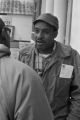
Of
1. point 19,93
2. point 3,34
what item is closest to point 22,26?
point 3,34

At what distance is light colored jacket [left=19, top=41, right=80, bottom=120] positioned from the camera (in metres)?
2.47

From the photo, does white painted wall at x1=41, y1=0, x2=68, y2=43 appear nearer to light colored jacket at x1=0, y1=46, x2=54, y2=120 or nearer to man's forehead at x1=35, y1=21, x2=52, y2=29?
man's forehead at x1=35, y1=21, x2=52, y2=29

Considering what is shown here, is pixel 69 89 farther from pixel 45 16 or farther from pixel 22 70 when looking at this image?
pixel 22 70

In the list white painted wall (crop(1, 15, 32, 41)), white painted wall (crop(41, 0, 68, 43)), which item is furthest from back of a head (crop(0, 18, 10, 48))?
white painted wall (crop(1, 15, 32, 41))

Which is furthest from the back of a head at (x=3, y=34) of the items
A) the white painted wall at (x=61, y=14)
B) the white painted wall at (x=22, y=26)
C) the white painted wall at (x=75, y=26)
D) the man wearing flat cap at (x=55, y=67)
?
the white painted wall at (x=22, y=26)

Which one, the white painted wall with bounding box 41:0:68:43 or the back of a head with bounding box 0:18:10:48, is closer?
the back of a head with bounding box 0:18:10:48

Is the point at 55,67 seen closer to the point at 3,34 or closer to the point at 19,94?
the point at 3,34

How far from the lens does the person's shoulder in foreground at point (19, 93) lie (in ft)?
4.31

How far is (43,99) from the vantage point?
1.41 metres

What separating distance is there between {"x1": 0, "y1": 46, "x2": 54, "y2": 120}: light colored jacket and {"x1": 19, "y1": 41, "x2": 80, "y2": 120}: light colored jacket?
108 cm

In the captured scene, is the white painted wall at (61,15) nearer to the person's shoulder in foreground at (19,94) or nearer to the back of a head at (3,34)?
the back of a head at (3,34)

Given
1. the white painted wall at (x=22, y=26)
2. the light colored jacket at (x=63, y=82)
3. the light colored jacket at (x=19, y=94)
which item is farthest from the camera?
the white painted wall at (x=22, y=26)

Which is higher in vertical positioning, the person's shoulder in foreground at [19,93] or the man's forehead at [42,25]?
the man's forehead at [42,25]

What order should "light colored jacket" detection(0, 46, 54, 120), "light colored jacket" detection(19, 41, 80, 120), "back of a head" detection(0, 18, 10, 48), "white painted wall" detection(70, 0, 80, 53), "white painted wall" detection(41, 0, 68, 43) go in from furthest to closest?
"white painted wall" detection(41, 0, 68, 43) < "white painted wall" detection(70, 0, 80, 53) < "light colored jacket" detection(19, 41, 80, 120) < "back of a head" detection(0, 18, 10, 48) < "light colored jacket" detection(0, 46, 54, 120)
